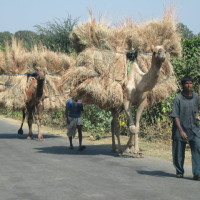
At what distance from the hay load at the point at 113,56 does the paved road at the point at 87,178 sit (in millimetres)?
1781

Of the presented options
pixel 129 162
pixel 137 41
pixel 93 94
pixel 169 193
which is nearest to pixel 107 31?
pixel 137 41

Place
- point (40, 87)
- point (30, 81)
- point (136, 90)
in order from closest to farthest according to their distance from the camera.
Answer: point (136, 90), point (40, 87), point (30, 81)

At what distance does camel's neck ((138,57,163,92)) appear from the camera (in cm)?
1137

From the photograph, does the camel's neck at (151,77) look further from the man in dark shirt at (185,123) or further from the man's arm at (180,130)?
the man's arm at (180,130)

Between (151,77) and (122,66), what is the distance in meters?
1.12

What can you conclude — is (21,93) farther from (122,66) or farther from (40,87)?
(122,66)

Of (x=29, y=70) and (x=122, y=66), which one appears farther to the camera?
(x=29, y=70)

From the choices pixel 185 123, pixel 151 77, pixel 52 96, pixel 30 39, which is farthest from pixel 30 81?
pixel 30 39

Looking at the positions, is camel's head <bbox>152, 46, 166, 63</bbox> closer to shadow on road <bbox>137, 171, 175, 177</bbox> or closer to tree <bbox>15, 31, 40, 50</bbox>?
shadow on road <bbox>137, 171, 175, 177</bbox>

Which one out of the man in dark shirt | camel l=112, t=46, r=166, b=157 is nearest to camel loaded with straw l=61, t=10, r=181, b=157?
camel l=112, t=46, r=166, b=157

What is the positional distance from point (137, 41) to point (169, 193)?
5.86 meters

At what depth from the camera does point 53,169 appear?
10.2 m

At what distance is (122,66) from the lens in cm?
1246

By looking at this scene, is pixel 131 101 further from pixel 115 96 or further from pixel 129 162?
pixel 129 162
